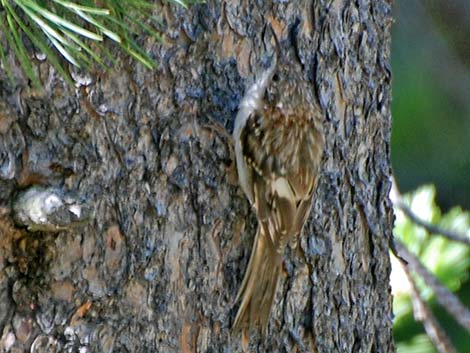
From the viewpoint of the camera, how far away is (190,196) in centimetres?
242

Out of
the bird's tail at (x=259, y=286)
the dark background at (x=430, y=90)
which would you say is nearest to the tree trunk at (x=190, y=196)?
the bird's tail at (x=259, y=286)

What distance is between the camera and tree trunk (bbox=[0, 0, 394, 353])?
224 cm

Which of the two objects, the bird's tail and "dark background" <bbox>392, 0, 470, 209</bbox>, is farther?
"dark background" <bbox>392, 0, 470, 209</bbox>

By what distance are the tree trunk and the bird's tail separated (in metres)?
0.02

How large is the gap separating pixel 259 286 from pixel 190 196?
221 mm

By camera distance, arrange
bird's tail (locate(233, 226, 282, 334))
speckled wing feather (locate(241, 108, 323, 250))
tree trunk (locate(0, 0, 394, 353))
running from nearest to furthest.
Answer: tree trunk (locate(0, 0, 394, 353)) < bird's tail (locate(233, 226, 282, 334)) < speckled wing feather (locate(241, 108, 323, 250))

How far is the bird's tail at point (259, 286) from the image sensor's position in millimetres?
2436

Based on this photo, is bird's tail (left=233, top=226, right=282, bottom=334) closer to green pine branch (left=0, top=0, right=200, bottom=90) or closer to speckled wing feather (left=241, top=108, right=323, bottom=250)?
speckled wing feather (left=241, top=108, right=323, bottom=250)

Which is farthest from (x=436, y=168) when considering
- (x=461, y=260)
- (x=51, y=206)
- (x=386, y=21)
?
(x=51, y=206)

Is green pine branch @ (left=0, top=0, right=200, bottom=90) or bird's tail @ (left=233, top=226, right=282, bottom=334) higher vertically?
green pine branch @ (left=0, top=0, right=200, bottom=90)

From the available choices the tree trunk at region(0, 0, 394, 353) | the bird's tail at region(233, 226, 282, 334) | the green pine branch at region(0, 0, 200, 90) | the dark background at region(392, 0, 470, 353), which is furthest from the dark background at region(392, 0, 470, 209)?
the green pine branch at region(0, 0, 200, 90)

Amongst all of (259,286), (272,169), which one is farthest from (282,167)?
(259,286)

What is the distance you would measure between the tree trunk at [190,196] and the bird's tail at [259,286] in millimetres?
24

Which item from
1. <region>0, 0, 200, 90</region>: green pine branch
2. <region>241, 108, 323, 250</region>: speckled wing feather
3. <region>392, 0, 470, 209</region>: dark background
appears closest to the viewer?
<region>0, 0, 200, 90</region>: green pine branch
